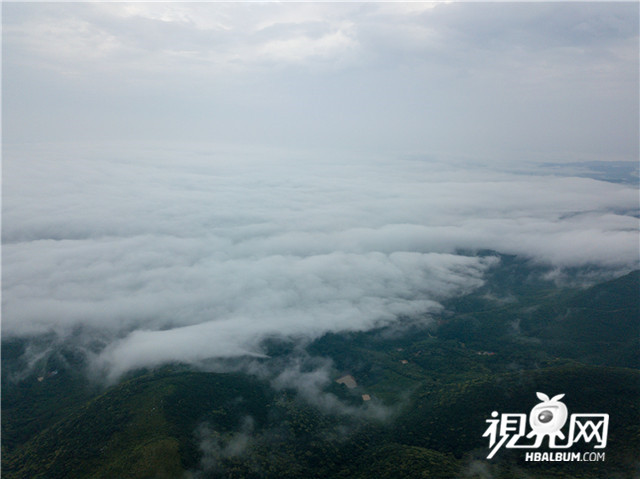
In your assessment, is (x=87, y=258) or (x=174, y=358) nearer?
(x=174, y=358)

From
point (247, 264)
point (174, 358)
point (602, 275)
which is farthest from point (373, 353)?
point (602, 275)

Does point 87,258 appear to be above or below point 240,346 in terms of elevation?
above

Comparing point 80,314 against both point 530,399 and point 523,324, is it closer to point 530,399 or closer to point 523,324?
point 530,399

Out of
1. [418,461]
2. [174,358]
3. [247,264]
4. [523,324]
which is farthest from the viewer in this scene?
[247,264]

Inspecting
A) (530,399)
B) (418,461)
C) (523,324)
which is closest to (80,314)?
(418,461)

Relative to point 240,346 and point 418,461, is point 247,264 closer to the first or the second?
point 240,346

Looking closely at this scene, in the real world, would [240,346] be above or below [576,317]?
below

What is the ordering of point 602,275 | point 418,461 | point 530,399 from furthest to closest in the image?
point 602,275 → point 530,399 → point 418,461

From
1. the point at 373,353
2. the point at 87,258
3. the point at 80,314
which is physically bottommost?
the point at 373,353

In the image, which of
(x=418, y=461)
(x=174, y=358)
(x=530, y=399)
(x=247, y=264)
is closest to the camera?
(x=418, y=461)
